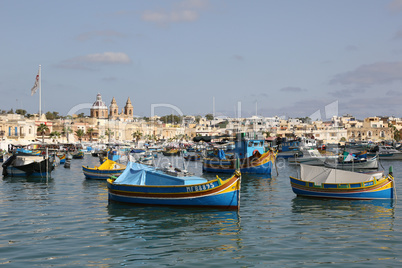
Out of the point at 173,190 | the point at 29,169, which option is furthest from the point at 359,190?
the point at 29,169

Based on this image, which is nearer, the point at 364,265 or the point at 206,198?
the point at 364,265

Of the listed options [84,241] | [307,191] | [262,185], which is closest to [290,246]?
[84,241]

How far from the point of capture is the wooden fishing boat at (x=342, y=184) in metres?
28.4

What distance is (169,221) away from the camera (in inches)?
900

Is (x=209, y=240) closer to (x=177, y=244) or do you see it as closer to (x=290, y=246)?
(x=177, y=244)

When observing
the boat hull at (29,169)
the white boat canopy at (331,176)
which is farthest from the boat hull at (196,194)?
the boat hull at (29,169)

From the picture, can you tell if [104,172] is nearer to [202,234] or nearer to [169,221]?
[169,221]

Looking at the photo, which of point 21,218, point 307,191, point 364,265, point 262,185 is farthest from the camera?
point 262,185

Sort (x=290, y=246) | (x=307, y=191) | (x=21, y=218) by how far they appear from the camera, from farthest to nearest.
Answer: (x=307, y=191)
(x=21, y=218)
(x=290, y=246)

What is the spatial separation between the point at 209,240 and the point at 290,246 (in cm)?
342

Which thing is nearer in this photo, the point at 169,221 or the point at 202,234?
the point at 202,234

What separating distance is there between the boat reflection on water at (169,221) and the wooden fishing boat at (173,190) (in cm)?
44

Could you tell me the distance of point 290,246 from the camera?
1778cm

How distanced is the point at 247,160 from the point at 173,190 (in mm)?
25776
